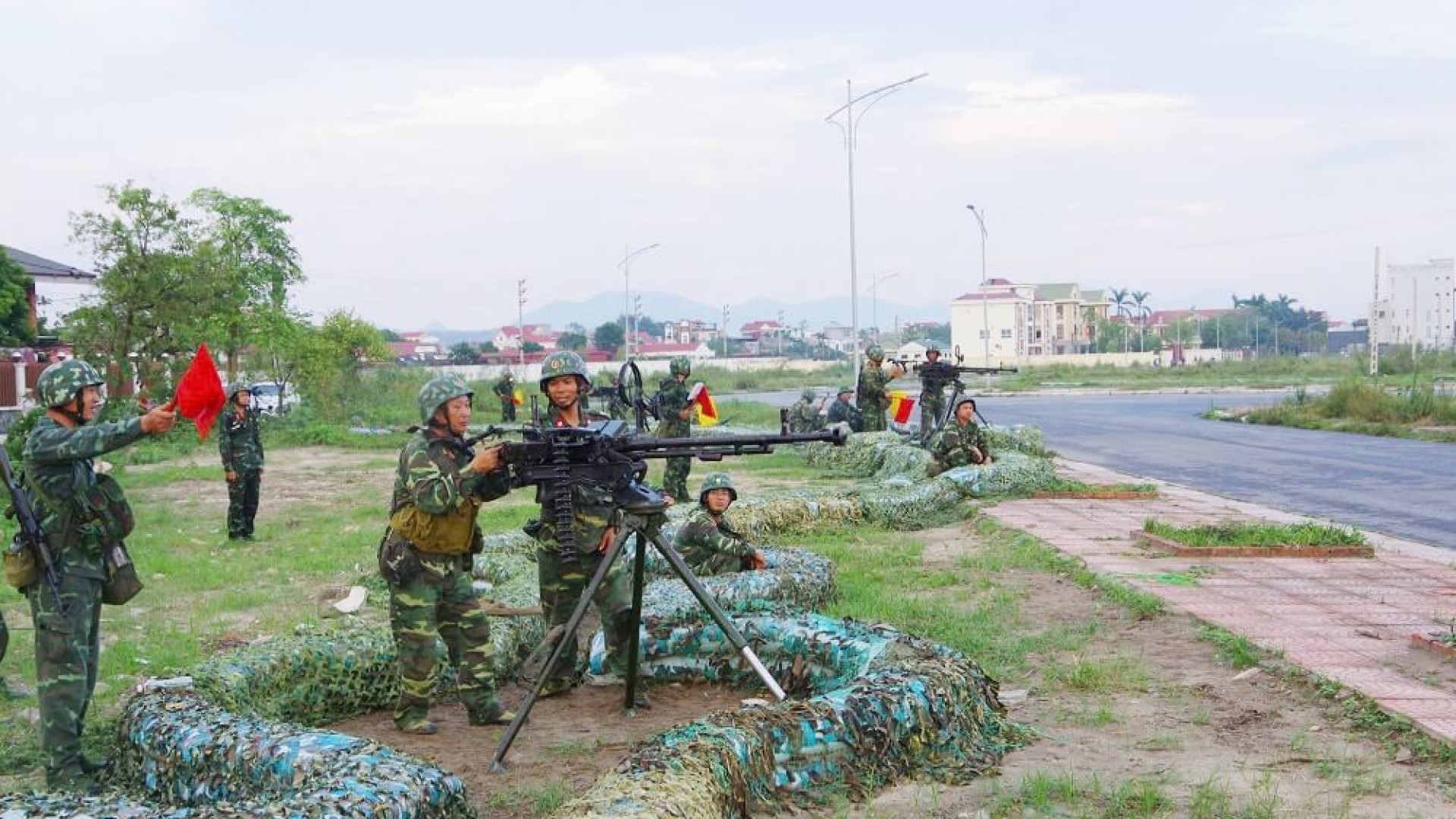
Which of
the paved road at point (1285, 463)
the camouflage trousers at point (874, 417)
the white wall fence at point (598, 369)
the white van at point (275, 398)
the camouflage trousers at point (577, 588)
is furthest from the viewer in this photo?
the white wall fence at point (598, 369)

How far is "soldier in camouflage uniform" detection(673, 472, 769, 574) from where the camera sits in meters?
8.31

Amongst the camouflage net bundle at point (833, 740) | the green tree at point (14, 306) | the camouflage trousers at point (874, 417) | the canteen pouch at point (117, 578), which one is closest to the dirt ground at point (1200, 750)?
the camouflage net bundle at point (833, 740)

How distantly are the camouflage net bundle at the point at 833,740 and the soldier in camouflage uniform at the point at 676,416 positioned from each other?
7746 mm

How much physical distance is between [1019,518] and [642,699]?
6.86 meters

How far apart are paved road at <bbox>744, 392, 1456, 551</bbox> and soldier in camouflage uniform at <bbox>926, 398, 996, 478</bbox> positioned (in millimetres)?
2970

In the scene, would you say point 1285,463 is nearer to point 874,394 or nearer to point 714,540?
point 874,394

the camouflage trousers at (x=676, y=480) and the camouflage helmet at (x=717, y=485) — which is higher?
the camouflage helmet at (x=717, y=485)

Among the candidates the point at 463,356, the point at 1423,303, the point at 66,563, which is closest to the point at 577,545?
the point at 66,563

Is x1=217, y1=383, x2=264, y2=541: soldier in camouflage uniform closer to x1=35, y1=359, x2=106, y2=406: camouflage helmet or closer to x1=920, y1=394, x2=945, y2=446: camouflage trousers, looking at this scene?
x1=35, y1=359, x2=106, y2=406: camouflage helmet

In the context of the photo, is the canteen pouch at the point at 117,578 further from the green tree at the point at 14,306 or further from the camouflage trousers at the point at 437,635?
the green tree at the point at 14,306

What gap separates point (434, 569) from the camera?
5.93m

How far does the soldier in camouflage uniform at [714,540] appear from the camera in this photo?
8312 mm

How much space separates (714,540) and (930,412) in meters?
11.5

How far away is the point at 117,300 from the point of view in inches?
957
